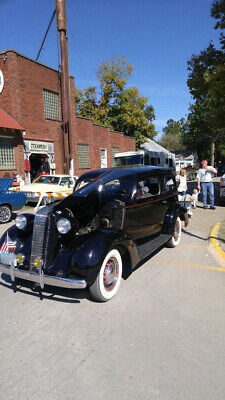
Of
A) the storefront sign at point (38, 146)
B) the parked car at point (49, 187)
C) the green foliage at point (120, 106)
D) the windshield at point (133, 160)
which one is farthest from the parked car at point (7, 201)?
the green foliage at point (120, 106)

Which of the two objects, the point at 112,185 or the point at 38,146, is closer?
the point at 112,185

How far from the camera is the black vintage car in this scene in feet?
11.5

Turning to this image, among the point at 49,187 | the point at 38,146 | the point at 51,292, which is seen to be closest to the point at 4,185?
the point at 49,187

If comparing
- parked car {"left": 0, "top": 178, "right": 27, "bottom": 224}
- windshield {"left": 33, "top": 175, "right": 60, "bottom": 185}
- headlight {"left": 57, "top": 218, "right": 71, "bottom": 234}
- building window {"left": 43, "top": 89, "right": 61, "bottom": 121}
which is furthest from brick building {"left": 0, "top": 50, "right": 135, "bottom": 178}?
headlight {"left": 57, "top": 218, "right": 71, "bottom": 234}

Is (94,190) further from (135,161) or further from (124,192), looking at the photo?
(135,161)

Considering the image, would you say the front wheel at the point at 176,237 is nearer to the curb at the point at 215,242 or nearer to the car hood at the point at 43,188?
the curb at the point at 215,242

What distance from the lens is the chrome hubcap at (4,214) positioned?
9211 mm

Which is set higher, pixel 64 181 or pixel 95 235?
pixel 64 181

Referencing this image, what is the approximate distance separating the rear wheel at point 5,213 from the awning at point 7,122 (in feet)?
23.0

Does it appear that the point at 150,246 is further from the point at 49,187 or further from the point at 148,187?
the point at 49,187

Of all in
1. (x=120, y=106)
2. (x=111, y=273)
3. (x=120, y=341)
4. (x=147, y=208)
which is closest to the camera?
(x=120, y=341)

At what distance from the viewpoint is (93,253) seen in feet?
11.4

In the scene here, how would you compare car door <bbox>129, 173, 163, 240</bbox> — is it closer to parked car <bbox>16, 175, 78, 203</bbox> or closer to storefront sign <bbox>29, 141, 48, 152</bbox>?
parked car <bbox>16, 175, 78, 203</bbox>

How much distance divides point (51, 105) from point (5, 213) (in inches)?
476
